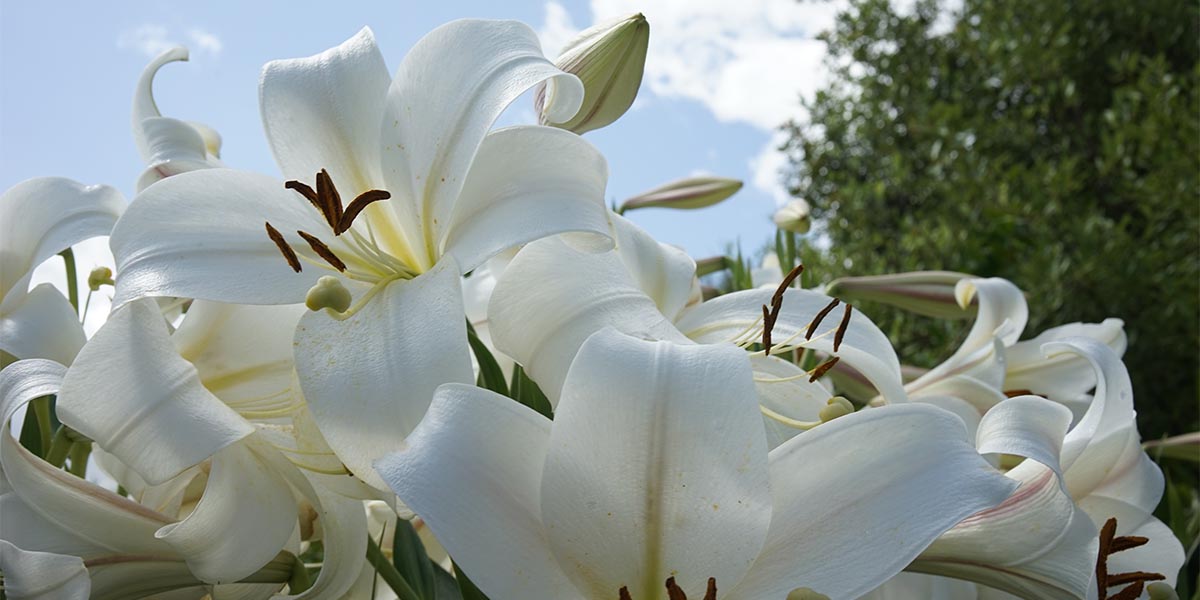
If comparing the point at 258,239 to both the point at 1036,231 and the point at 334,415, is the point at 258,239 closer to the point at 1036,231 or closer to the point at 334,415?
the point at 334,415

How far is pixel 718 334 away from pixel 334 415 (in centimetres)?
24

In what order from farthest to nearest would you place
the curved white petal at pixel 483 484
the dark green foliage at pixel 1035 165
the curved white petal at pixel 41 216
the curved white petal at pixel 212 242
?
1. the dark green foliage at pixel 1035 165
2. the curved white petal at pixel 41 216
3. the curved white petal at pixel 212 242
4. the curved white petal at pixel 483 484

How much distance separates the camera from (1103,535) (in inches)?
17.5

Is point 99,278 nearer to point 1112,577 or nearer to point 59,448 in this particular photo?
point 59,448

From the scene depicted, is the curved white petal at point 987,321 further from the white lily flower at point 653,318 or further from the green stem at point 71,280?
the green stem at point 71,280

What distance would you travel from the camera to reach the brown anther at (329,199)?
0.49 metres

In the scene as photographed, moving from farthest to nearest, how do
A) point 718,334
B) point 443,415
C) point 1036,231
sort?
point 1036,231
point 718,334
point 443,415

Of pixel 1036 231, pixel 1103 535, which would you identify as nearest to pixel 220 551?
pixel 1103 535

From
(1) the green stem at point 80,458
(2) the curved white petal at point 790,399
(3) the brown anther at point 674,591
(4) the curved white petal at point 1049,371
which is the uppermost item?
(3) the brown anther at point 674,591

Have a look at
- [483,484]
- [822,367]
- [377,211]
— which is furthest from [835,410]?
[377,211]

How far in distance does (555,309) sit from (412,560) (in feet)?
0.58

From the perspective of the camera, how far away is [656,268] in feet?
1.88

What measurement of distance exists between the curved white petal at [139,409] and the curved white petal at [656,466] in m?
0.15

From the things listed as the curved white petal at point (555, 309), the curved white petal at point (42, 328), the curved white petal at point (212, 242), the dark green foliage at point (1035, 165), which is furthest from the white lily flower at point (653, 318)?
the dark green foliage at point (1035, 165)
